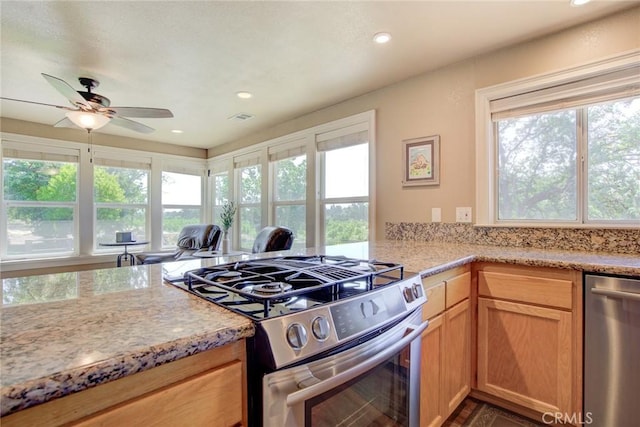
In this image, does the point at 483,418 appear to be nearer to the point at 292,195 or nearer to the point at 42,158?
the point at 292,195

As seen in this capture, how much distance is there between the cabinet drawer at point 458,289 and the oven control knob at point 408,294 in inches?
18.5

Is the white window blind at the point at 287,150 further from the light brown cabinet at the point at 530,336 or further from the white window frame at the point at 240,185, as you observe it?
the light brown cabinet at the point at 530,336

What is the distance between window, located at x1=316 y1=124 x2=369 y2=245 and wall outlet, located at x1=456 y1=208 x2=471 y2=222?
0.91 m

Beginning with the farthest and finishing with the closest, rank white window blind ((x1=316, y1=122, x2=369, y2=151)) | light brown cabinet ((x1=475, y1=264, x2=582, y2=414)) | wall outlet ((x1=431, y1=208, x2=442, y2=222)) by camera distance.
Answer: white window blind ((x1=316, y1=122, x2=369, y2=151))
wall outlet ((x1=431, y1=208, x2=442, y2=222))
light brown cabinet ((x1=475, y1=264, x2=582, y2=414))

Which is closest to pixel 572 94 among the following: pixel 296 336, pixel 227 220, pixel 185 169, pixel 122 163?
pixel 296 336

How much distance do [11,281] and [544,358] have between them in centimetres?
237

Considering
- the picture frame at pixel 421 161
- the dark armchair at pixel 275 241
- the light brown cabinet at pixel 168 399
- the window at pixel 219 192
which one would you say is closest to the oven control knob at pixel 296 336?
the light brown cabinet at pixel 168 399

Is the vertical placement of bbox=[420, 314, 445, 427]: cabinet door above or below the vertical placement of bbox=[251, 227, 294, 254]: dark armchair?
below

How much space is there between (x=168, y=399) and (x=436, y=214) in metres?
2.26

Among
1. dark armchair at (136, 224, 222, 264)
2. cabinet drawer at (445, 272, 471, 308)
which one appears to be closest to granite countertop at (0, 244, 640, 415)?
cabinet drawer at (445, 272, 471, 308)

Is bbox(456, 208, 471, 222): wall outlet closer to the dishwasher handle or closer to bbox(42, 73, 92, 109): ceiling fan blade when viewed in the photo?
the dishwasher handle

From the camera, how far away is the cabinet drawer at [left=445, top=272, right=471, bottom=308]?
1.51m

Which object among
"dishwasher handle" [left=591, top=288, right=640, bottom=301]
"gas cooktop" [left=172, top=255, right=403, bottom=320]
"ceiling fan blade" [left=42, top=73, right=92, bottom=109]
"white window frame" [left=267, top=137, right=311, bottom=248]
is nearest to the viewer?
"gas cooktop" [left=172, top=255, right=403, bottom=320]

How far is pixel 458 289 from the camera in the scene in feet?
5.22
